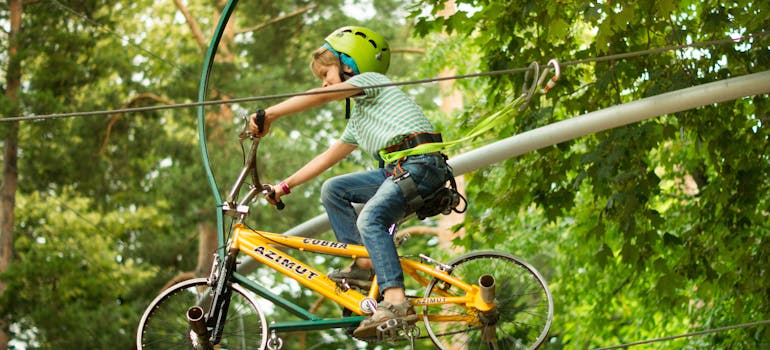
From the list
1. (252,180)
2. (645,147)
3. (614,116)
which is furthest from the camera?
(645,147)

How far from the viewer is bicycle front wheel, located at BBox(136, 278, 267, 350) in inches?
229

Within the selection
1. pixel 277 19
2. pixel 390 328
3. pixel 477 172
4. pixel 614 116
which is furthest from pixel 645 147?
pixel 277 19

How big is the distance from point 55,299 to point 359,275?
473 inches

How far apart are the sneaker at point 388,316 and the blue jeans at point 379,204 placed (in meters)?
0.10

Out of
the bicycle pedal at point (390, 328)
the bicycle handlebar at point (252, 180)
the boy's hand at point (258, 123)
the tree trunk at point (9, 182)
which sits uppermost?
the tree trunk at point (9, 182)

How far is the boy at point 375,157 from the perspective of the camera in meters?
5.50

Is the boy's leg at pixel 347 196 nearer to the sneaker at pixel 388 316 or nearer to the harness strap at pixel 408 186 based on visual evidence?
the harness strap at pixel 408 186

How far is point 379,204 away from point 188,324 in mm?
1064

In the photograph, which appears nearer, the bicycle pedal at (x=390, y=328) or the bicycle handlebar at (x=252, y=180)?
the bicycle pedal at (x=390, y=328)

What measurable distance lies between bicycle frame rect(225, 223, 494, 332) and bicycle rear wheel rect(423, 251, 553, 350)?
5 centimetres

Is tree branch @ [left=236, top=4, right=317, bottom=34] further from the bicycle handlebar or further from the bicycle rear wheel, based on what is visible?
the bicycle rear wheel

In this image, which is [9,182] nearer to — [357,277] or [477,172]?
[477,172]

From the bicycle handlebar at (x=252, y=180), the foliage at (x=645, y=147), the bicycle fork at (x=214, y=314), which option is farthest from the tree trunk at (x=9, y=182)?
the bicycle fork at (x=214, y=314)

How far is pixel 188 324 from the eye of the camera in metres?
5.80
